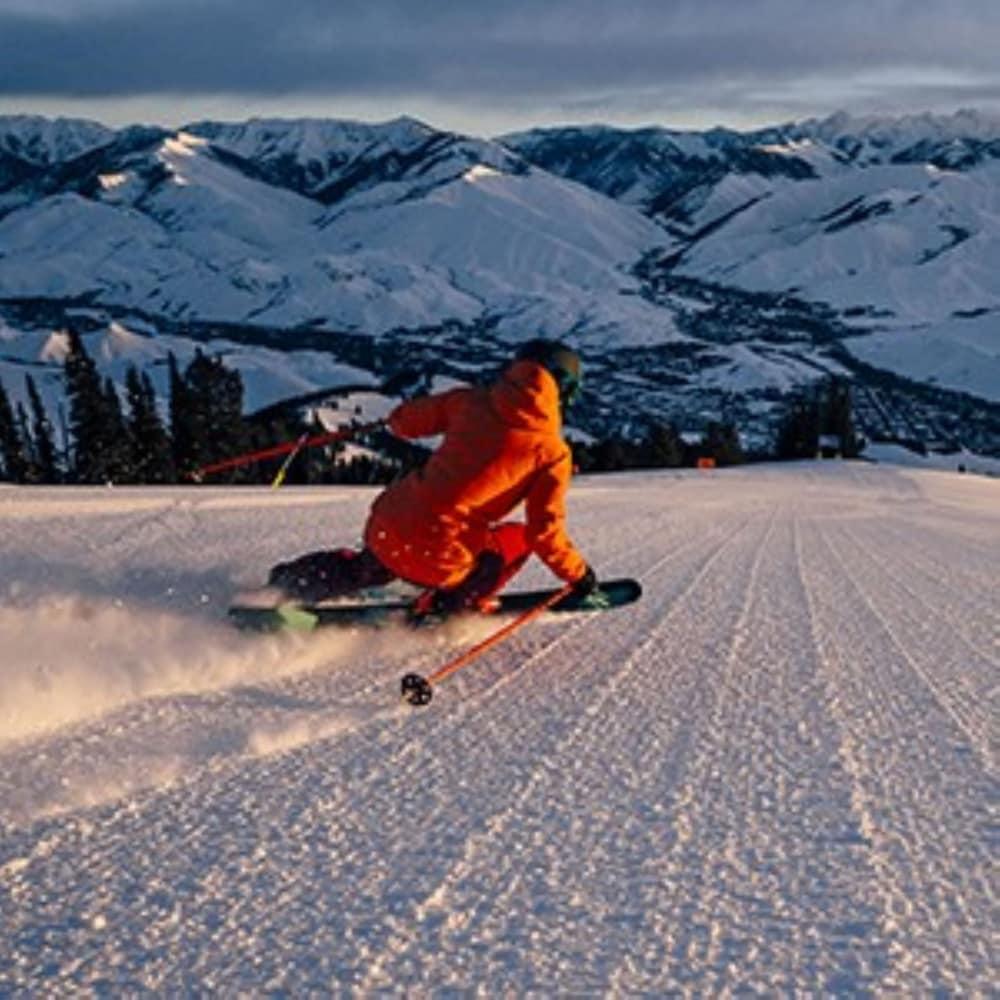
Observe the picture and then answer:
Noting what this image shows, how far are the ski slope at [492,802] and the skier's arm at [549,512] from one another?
0.64m

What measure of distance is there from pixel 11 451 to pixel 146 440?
11006mm

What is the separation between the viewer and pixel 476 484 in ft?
20.9

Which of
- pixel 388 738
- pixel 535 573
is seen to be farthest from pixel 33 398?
pixel 388 738

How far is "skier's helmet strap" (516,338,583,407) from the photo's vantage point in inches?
249

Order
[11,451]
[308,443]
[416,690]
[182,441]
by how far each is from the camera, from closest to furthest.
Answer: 1. [416,690]
2. [308,443]
3. [182,441]
4. [11,451]

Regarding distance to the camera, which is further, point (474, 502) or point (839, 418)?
point (839, 418)

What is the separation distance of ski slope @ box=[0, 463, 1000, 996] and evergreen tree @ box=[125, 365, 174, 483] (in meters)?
47.6

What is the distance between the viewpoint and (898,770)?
4691 millimetres

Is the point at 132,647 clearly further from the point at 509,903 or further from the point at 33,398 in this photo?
the point at 33,398

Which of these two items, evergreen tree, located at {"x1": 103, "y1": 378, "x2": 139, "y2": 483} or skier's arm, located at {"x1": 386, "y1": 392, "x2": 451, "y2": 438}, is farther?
evergreen tree, located at {"x1": 103, "y1": 378, "x2": 139, "y2": 483}

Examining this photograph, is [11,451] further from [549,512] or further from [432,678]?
[432,678]

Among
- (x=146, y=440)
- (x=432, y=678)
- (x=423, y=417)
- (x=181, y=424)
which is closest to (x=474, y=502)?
(x=423, y=417)

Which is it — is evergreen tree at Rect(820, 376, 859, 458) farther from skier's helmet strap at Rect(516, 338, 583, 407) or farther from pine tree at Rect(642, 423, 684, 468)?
skier's helmet strap at Rect(516, 338, 583, 407)

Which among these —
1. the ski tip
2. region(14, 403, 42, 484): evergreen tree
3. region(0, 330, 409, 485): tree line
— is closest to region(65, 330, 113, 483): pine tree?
region(0, 330, 409, 485): tree line
